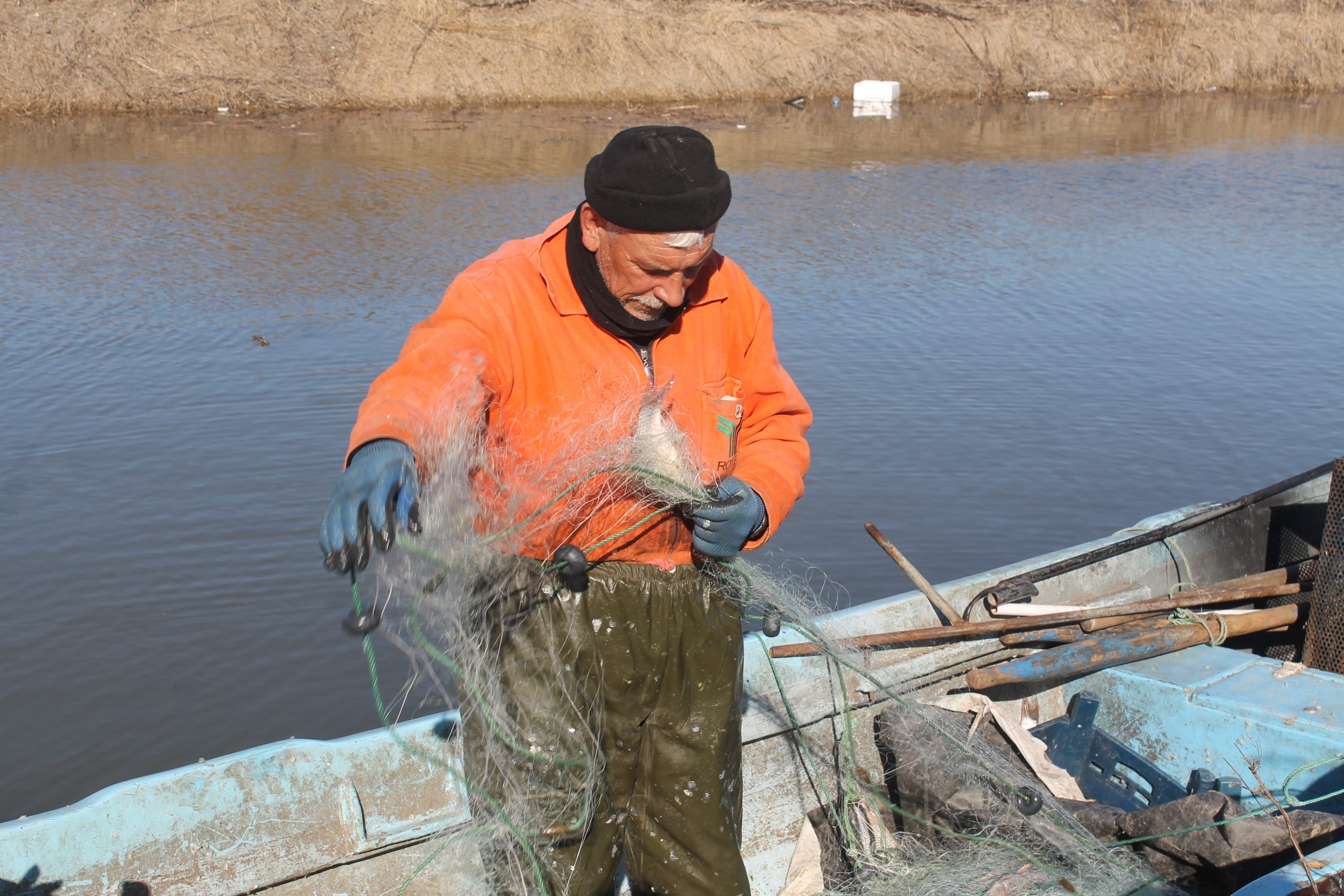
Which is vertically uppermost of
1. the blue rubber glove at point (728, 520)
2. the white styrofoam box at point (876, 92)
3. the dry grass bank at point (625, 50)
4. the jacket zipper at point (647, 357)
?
the dry grass bank at point (625, 50)

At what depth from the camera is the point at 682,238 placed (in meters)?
2.42

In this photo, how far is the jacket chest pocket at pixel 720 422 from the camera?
8.80 feet

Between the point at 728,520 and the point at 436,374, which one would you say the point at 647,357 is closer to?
the point at 728,520

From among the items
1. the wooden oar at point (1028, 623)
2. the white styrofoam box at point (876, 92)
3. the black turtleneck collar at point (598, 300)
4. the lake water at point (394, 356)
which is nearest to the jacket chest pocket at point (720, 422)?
the black turtleneck collar at point (598, 300)

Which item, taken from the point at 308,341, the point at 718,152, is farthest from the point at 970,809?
the point at 718,152

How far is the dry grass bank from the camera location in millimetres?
19750

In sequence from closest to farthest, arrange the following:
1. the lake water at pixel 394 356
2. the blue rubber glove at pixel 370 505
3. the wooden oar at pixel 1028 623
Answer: the blue rubber glove at pixel 370 505, the wooden oar at pixel 1028 623, the lake water at pixel 394 356

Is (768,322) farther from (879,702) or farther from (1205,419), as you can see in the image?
(1205,419)

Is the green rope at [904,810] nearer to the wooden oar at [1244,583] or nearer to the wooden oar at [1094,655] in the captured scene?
the wooden oar at [1094,655]

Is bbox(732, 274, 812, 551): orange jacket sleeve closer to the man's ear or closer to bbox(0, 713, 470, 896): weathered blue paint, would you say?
the man's ear

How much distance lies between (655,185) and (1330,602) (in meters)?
3.34

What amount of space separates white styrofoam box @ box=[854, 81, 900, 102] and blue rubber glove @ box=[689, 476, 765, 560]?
862 inches

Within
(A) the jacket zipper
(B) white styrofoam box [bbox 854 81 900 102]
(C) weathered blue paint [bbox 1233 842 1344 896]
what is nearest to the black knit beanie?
(A) the jacket zipper

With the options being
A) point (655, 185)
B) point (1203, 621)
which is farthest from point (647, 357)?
point (1203, 621)
